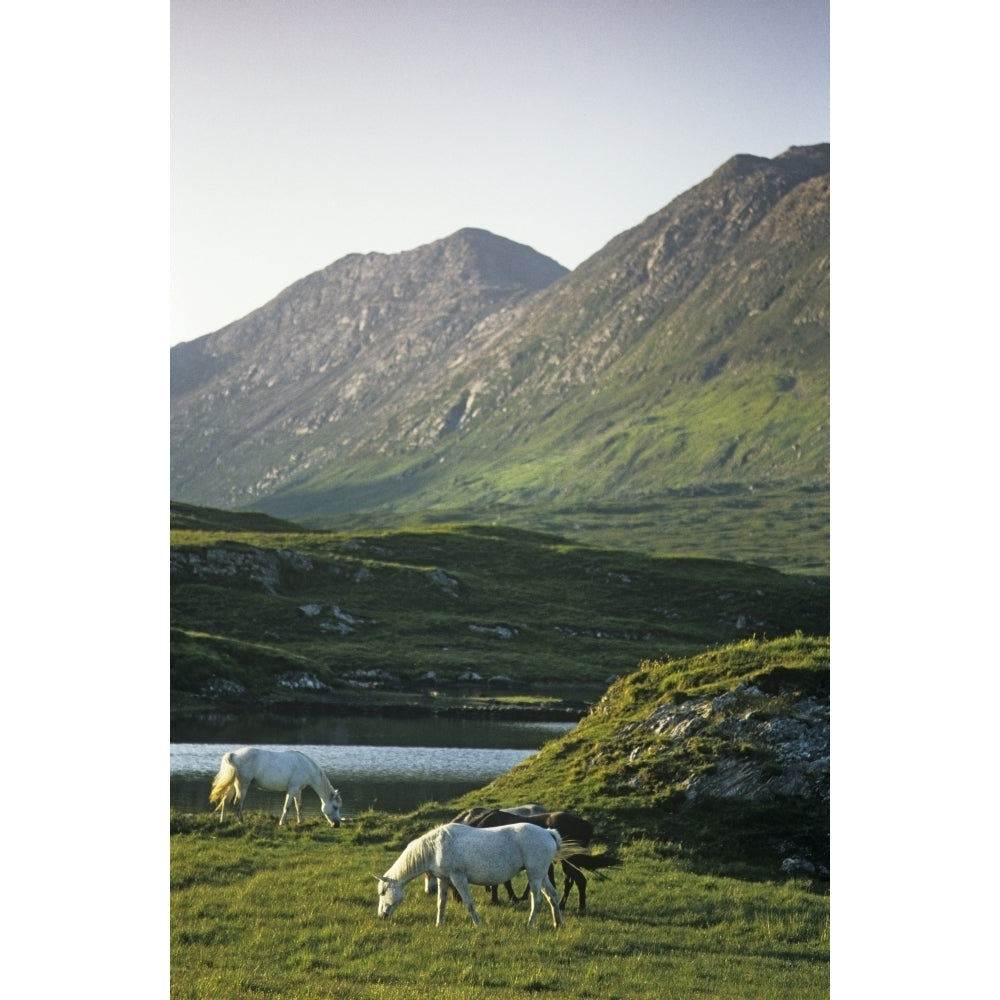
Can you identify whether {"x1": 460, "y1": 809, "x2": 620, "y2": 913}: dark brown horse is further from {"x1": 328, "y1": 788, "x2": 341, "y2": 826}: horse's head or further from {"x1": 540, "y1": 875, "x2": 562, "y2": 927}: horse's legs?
Result: {"x1": 328, "y1": 788, "x2": 341, "y2": 826}: horse's head

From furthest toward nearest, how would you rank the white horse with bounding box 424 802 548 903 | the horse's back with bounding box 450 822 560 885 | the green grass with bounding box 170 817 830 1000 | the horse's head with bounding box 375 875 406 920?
the white horse with bounding box 424 802 548 903, the horse's head with bounding box 375 875 406 920, the horse's back with bounding box 450 822 560 885, the green grass with bounding box 170 817 830 1000

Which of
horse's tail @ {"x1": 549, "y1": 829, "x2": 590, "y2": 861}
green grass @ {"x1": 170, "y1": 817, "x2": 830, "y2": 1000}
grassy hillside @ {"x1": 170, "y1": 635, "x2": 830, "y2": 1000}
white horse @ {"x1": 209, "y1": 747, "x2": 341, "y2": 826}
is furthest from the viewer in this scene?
white horse @ {"x1": 209, "y1": 747, "x2": 341, "y2": 826}

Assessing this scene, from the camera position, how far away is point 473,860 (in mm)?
15273

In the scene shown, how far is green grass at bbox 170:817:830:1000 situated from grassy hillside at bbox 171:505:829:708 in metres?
31.9

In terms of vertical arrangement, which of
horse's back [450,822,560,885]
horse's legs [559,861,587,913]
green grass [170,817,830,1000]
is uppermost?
horse's back [450,822,560,885]

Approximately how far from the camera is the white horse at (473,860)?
50.1 feet

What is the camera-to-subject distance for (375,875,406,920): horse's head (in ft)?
51.4

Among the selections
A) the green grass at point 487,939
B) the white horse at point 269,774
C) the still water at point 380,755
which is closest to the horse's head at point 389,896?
the green grass at point 487,939

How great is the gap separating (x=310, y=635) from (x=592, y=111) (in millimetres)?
42224

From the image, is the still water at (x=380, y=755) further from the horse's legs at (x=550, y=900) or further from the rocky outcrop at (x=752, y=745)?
the horse's legs at (x=550, y=900)

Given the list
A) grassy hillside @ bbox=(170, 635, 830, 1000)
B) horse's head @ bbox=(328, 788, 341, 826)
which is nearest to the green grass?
grassy hillside @ bbox=(170, 635, 830, 1000)

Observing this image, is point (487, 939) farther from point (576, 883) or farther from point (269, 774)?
point (269, 774)
